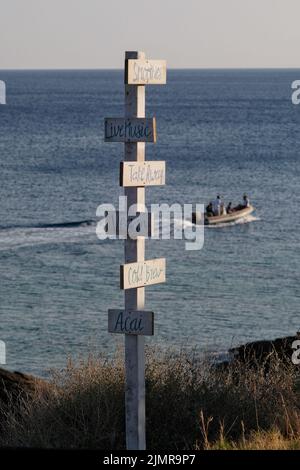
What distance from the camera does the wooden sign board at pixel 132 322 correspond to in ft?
34.9

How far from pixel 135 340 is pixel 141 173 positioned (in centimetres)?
155

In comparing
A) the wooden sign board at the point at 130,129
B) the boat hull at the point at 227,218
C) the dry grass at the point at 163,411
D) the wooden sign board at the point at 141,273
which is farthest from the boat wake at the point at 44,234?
the wooden sign board at the point at 130,129

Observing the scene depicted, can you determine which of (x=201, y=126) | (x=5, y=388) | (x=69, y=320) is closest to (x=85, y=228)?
(x=69, y=320)

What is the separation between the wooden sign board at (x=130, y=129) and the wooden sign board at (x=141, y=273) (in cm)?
115

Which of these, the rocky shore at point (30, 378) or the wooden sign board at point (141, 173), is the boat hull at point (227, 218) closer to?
the rocky shore at point (30, 378)

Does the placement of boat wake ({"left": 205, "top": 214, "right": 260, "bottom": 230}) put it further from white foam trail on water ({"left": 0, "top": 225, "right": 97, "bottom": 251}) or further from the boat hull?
white foam trail on water ({"left": 0, "top": 225, "right": 97, "bottom": 251})

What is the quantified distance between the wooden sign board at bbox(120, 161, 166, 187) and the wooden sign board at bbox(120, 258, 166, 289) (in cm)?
74

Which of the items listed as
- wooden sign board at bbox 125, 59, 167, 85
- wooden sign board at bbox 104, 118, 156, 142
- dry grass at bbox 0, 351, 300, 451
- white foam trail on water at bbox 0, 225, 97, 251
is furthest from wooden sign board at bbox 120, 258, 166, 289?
white foam trail on water at bbox 0, 225, 97, 251

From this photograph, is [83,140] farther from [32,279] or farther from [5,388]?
[5,388]

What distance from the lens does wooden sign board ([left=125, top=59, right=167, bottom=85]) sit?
419 inches

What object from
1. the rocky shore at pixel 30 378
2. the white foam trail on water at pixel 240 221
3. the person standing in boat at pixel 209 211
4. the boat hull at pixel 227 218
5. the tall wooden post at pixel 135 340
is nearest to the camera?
the tall wooden post at pixel 135 340

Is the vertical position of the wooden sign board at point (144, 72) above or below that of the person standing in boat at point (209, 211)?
below
